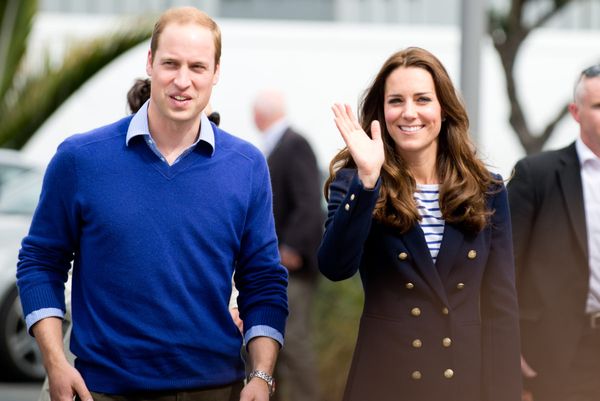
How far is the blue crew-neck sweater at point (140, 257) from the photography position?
4410mm

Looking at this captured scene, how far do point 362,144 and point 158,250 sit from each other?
2.30 feet

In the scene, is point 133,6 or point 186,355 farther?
point 133,6

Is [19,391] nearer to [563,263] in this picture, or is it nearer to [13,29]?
[563,263]

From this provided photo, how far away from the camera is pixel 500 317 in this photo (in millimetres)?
4801

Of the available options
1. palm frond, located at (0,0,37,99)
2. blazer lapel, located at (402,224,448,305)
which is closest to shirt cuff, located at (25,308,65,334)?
blazer lapel, located at (402,224,448,305)

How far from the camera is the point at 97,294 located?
4.43 m

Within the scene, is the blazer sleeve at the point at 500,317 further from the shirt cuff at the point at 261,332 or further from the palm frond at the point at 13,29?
the palm frond at the point at 13,29

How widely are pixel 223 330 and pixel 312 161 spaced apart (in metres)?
5.03

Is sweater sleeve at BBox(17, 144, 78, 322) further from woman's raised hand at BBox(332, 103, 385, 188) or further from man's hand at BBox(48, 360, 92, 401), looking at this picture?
woman's raised hand at BBox(332, 103, 385, 188)

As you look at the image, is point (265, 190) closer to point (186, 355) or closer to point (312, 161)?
point (186, 355)

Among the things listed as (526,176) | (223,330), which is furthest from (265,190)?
(526,176)

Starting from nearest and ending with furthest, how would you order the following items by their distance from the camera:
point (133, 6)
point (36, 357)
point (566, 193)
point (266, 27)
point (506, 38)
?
point (566, 193) < point (36, 357) < point (506, 38) < point (266, 27) < point (133, 6)

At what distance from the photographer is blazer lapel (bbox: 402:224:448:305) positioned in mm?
4695

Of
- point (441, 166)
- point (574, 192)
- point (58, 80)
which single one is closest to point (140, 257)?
point (441, 166)
